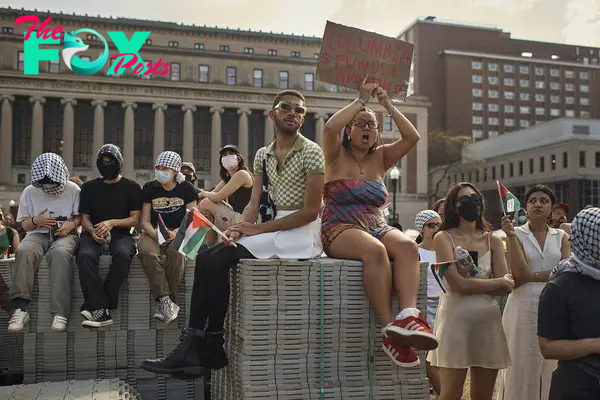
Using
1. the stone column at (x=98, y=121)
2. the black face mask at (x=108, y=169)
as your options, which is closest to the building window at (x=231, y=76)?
the stone column at (x=98, y=121)

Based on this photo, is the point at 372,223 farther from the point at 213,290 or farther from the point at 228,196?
the point at 228,196

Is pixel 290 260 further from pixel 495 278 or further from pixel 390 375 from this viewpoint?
pixel 495 278

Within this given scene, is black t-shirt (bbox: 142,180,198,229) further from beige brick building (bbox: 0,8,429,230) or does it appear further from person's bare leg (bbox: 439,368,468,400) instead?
beige brick building (bbox: 0,8,429,230)

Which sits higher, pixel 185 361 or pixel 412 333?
pixel 412 333

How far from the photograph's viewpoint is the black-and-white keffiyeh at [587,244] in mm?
3447

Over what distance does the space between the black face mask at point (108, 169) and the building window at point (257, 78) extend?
231ft

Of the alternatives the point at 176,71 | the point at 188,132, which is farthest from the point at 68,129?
the point at 176,71

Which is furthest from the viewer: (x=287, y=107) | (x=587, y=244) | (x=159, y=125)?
(x=159, y=125)

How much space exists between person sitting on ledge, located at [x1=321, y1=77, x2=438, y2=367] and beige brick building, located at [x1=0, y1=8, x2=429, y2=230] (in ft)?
193

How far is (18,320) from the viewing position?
215 inches

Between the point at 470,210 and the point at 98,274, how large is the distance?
3421mm

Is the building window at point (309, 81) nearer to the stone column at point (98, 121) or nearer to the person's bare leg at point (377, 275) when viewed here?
the stone column at point (98, 121)

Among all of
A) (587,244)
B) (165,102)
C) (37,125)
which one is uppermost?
(165,102)

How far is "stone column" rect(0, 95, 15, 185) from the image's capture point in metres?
63.5
